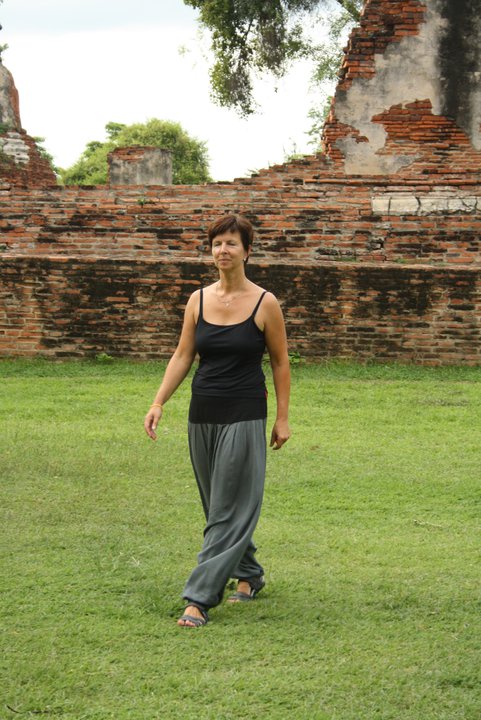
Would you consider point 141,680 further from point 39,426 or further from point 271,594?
point 39,426

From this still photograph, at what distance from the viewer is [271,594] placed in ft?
13.8

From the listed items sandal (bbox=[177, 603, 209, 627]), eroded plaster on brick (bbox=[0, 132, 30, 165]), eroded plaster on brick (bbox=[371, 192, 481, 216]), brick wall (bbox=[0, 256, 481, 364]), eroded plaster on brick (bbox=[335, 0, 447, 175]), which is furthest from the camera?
eroded plaster on brick (bbox=[0, 132, 30, 165])

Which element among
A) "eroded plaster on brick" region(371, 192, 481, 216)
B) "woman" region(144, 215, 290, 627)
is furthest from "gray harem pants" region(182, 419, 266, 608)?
"eroded plaster on brick" region(371, 192, 481, 216)

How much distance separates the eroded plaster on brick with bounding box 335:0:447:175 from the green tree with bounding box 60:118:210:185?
74.7 feet

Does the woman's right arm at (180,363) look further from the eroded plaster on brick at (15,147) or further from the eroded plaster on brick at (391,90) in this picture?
the eroded plaster on brick at (15,147)

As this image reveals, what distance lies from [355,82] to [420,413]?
6763 mm

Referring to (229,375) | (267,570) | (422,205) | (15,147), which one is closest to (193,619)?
(267,570)

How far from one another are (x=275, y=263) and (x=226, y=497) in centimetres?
605

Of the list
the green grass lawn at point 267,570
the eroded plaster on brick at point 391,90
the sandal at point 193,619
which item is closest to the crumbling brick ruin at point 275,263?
the green grass lawn at point 267,570

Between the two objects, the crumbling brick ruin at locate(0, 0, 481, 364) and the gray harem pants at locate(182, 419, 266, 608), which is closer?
the gray harem pants at locate(182, 419, 266, 608)

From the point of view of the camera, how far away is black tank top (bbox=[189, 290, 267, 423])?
13.0 ft

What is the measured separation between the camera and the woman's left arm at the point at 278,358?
4.04m

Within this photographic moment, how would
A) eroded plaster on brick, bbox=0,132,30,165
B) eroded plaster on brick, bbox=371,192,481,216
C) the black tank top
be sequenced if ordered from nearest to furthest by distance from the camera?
the black tank top → eroded plaster on brick, bbox=371,192,481,216 → eroded plaster on brick, bbox=0,132,30,165

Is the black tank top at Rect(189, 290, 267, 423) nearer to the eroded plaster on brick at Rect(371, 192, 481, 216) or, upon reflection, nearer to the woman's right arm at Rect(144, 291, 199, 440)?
the woman's right arm at Rect(144, 291, 199, 440)
